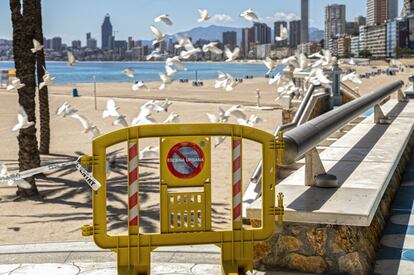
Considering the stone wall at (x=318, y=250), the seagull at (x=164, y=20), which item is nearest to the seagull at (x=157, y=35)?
the seagull at (x=164, y=20)

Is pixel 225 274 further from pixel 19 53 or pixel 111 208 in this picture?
pixel 19 53

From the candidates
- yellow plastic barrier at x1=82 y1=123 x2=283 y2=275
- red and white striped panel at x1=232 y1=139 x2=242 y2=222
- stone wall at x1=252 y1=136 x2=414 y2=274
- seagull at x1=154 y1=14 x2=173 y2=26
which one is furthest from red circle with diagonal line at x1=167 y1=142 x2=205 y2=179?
seagull at x1=154 y1=14 x2=173 y2=26

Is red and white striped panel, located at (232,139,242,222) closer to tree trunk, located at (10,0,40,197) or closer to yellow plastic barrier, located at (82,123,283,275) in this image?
yellow plastic barrier, located at (82,123,283,275)

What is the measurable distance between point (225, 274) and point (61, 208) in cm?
571

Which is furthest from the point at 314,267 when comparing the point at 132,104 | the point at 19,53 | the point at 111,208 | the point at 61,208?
the point at 132,104

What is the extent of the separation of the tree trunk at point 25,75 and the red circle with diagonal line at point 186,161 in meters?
7.07

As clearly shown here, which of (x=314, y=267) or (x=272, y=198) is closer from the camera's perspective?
(x=272, y=198)

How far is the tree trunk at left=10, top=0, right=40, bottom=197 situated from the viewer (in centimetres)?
1097

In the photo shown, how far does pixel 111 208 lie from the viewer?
30.8ft

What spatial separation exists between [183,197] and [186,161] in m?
0.29

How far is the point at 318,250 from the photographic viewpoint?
16.3ft

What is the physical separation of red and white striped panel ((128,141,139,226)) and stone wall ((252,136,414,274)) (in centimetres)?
118

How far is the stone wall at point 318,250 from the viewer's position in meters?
4.88

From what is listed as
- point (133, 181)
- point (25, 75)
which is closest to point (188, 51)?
point (25, 75)
